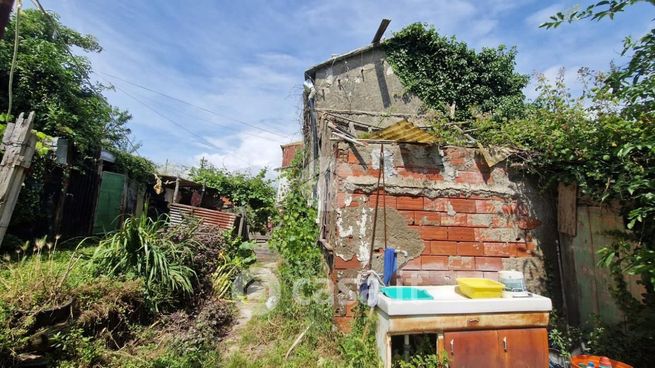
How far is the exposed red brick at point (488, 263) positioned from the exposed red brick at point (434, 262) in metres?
0.41

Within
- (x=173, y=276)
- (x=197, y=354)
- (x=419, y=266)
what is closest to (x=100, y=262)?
(x=173, y=276)

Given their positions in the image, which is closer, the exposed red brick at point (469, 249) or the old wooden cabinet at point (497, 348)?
the old wooden cabinet at point (497, 348)

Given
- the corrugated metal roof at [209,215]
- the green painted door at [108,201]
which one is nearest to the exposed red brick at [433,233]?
the corrugated metal roof at [209,215]

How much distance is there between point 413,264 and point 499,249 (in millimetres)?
1115

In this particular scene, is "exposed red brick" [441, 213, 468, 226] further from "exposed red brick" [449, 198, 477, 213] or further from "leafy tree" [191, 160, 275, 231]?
"leafy tree" [191, 160, 275, 231]

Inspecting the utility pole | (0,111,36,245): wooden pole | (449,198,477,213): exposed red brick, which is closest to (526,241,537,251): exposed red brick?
(449,198,477,213): exposed red brick

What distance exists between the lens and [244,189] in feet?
43.5

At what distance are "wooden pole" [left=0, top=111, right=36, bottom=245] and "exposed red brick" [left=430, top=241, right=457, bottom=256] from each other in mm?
4763

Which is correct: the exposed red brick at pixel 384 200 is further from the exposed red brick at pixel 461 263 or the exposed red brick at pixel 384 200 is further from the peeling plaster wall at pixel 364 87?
the peeling plaster wall at pixel 364 87

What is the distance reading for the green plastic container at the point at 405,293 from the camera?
313cm

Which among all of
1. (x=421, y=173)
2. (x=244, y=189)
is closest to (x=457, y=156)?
(x=421, y=173)

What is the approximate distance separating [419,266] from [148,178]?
11.5m

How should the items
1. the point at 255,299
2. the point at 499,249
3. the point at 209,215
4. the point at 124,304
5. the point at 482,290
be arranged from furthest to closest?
the point at 209,215 < the point at 255,299 < the point at 499,249 < the point at 124,304 < the point at 482,290

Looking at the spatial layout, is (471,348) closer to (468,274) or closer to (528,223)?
(468,274)
